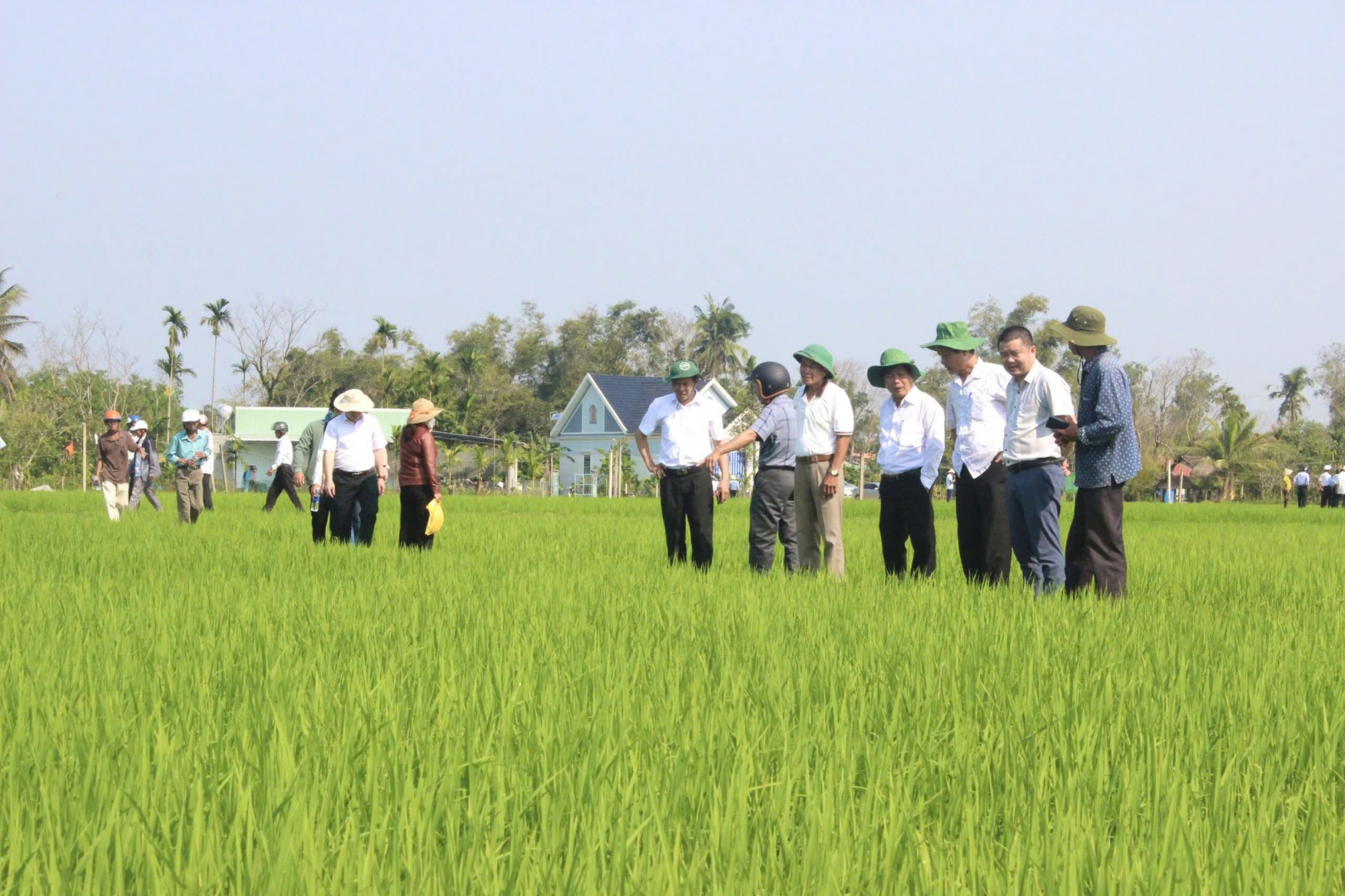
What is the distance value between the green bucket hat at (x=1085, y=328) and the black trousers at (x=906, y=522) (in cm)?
144

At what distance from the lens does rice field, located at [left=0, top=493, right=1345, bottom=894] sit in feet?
7.12

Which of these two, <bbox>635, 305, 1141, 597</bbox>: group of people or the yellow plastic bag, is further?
the yellow plastic bag

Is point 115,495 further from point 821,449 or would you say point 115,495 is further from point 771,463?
point 821,449

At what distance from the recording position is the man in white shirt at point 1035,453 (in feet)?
22.2

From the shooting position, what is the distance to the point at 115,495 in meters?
15.0

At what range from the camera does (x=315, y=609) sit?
5730 millimetres

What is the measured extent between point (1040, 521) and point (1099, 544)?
1.15 feet

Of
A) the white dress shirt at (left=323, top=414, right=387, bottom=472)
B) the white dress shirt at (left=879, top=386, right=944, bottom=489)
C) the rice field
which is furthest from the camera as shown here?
the white dress shirt at (left=323, top=414, right=387, bottom=472)

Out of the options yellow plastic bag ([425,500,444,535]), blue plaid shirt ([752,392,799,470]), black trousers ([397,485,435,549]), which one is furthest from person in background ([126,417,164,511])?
blue plaid shirt ([752,392,799,470])

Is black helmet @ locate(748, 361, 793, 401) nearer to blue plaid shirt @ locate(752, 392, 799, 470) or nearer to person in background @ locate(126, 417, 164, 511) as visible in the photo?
blue plaid shirt @ locate(752, 392, 799, 470)

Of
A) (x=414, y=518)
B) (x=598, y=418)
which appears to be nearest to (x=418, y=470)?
(x=414, y=518)

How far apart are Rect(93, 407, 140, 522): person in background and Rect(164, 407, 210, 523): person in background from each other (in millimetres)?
478

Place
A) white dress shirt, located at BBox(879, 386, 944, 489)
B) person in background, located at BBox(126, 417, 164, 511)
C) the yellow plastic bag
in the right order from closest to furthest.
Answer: white dress shirt, located at BBox(879, 386, 944, 489) → the yellow plastic bag → person in background, located at BBox(126, 417, 164, 511)

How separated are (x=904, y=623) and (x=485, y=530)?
10071 mm
